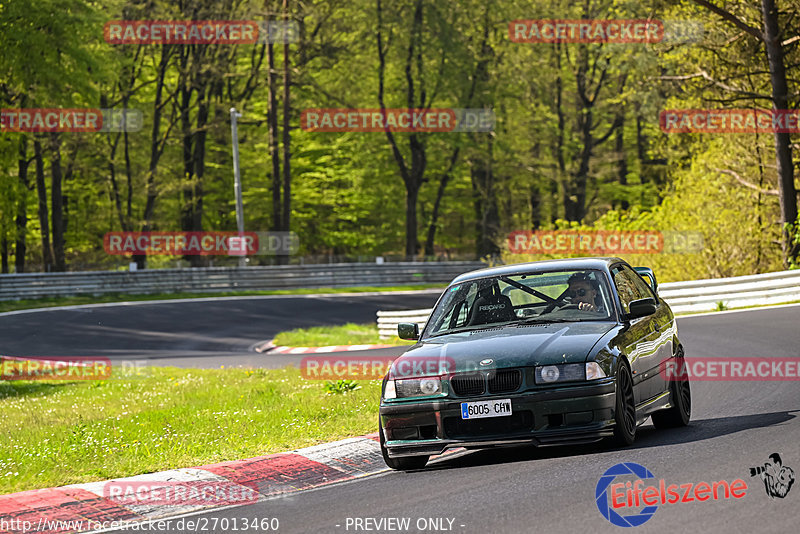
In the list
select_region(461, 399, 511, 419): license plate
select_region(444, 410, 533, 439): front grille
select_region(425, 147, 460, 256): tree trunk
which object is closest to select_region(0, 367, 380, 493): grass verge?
select_region(444, 410, 533, 439): front grille

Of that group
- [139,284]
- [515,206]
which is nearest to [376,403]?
[139,284]

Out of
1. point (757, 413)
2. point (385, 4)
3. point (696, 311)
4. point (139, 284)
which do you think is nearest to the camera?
point (757, 413)

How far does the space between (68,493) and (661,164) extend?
60449mm

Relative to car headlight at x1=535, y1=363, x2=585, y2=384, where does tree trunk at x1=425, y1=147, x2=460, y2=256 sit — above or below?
above

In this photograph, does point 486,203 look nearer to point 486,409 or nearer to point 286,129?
point 286,129

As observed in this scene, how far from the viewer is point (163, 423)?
11.5 metres

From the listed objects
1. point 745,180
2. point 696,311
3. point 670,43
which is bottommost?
point 696,311

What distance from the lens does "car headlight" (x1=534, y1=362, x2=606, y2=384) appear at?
7801mm

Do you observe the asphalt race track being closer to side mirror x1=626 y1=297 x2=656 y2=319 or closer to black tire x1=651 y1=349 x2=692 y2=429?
black tire x1=651 y1=349 x2=692 y2=429

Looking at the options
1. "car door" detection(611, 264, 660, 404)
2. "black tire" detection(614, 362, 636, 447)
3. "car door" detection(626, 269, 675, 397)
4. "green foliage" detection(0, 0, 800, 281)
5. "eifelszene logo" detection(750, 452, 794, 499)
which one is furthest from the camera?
"green foliage" detection(0, 0, 800, 281)

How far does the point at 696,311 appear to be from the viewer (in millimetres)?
26141

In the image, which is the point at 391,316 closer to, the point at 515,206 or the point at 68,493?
the point at 68,493

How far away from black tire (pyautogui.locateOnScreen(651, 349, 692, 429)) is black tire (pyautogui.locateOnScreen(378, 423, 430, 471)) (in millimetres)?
2352

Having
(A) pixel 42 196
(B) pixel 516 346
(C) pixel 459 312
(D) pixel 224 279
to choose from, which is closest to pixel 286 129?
(D) pixel 224 279
